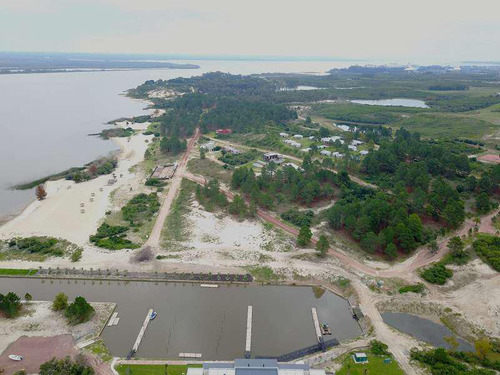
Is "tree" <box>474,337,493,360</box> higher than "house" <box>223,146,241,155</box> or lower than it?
lower

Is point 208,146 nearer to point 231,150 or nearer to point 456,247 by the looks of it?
point 231,150

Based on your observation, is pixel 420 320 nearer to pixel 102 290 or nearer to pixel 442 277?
pixel 442 277

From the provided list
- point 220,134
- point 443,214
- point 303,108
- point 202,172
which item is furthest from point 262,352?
point 303,108

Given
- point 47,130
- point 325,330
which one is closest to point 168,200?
point 325,330

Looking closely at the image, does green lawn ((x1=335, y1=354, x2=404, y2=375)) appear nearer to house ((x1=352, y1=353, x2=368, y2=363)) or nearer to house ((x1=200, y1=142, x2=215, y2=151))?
house ((x1=352, y1=353, x2=368, y2=363))

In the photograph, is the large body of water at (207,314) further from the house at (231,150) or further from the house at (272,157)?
the house at (231,150)

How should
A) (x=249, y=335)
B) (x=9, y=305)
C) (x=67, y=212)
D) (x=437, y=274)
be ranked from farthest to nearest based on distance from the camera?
(x=67, y=212) → (x=437, y=274) → (x=9, y=305) → (x=249, y=335)

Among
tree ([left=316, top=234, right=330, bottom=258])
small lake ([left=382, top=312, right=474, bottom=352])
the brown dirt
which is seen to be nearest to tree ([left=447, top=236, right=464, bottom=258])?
small lake ([left=382, top=312, right=474, bottom=352])

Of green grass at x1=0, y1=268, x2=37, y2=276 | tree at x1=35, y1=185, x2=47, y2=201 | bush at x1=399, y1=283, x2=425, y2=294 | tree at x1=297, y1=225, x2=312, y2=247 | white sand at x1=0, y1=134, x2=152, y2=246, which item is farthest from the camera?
tree at x1=35, y1=185, x2=47, y2=201
